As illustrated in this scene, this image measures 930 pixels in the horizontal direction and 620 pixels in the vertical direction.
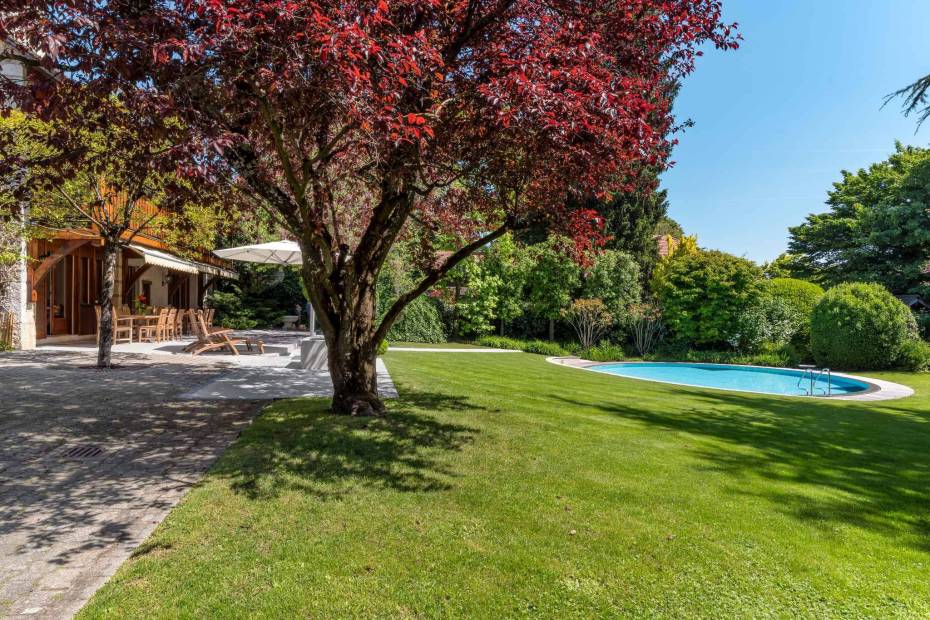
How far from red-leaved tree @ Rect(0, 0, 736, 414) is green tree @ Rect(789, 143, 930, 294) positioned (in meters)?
25.3

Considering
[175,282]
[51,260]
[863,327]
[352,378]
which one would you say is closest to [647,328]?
[863,327]

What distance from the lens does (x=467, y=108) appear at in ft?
17.4

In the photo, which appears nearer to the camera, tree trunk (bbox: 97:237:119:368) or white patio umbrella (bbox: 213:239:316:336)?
tree trunk (bbox: 97:237:119:368)

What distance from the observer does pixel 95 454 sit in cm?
527

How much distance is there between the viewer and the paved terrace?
312 centimetres

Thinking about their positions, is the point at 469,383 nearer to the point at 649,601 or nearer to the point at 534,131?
the point at 534,131

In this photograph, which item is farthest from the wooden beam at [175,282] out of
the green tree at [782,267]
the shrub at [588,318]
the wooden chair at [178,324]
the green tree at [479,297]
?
the green tree at [782,267]

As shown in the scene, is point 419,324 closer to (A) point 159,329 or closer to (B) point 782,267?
(A) point 159,329

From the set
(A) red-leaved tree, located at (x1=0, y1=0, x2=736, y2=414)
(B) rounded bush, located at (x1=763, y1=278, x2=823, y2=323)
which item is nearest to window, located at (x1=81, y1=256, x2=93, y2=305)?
(A) red-leaved tree, located at (x1=0, y1=0, x2=736, y2=414)

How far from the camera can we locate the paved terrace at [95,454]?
3117 mm

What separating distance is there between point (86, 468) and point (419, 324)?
18410 mm

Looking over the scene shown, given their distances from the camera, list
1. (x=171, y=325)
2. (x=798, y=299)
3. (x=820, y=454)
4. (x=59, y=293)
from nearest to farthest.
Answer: (x=820, y=454), (x=59, y=293), (x=171, y=325), (x=798, y=299)

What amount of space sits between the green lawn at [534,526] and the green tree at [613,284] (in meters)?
15.7

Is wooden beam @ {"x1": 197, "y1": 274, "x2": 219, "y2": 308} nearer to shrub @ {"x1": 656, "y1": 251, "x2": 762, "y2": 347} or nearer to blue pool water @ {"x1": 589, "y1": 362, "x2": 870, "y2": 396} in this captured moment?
blue pool water @ {"x1": 589, "y1": 362, "x2": 870, "y2": 396}
